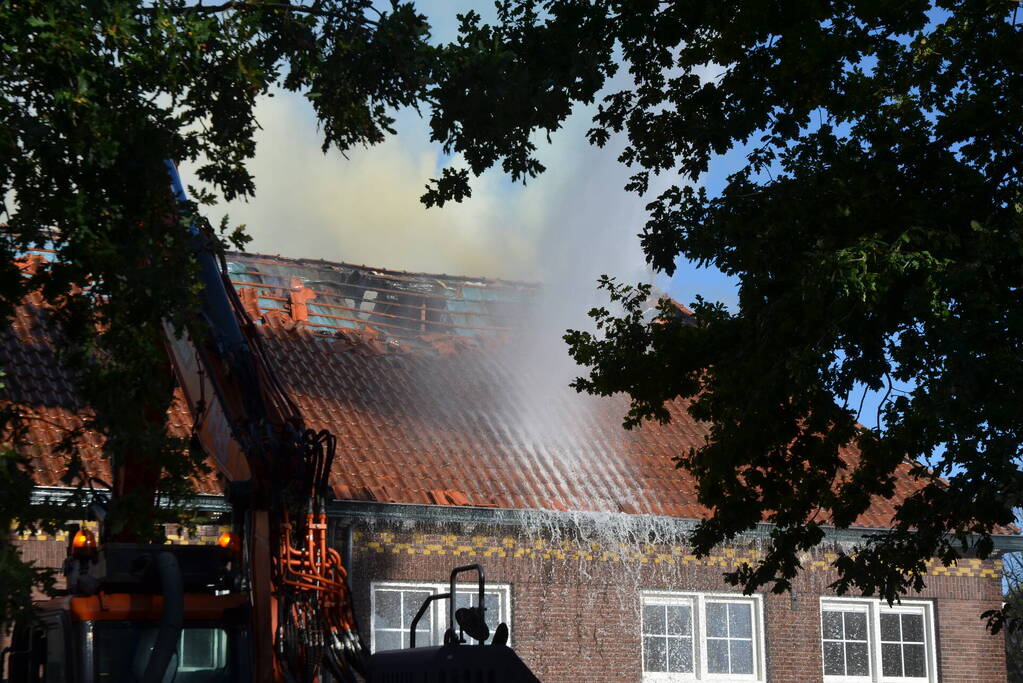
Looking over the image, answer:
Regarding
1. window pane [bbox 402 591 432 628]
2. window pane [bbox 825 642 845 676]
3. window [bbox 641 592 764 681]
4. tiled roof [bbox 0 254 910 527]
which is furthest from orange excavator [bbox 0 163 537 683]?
window pane [bbox 825 642 845 676]

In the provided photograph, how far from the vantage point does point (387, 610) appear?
1934 cm

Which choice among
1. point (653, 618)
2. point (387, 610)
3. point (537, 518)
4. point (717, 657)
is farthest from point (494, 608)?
point (717, 657)

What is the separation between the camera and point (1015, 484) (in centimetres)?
1149

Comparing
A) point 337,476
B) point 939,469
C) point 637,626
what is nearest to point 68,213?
point 939,469

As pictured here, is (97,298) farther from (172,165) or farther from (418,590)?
(418,590)

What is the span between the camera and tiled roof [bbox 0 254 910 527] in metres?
19.6

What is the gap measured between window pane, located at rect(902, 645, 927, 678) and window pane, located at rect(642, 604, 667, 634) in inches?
166

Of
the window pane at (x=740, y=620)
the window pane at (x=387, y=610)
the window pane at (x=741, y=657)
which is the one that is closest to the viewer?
the window pane at (x=387, y=610)

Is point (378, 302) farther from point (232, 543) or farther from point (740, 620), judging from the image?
point (232, 543)

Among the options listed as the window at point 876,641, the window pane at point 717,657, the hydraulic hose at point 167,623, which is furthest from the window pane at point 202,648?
the window at point 876,641

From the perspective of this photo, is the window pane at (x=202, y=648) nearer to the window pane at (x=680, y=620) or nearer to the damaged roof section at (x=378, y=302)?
the window pane at (x=680, y=620)

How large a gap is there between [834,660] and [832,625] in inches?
21.1

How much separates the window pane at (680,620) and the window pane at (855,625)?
2.70 m

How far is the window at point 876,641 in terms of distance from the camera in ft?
71.6
